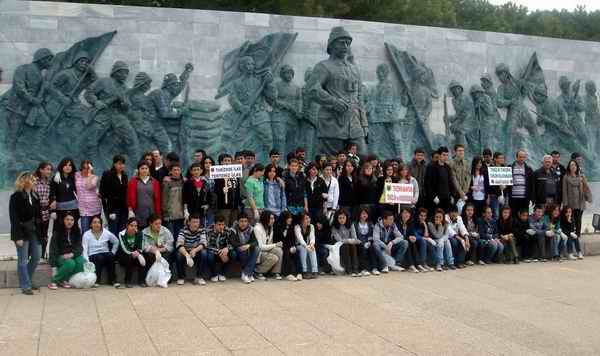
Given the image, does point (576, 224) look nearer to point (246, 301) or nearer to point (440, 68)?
point (440, 68)

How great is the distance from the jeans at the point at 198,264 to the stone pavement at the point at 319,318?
13.5 inches

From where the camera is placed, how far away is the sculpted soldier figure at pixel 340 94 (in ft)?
36.4

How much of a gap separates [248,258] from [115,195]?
1.80 meters

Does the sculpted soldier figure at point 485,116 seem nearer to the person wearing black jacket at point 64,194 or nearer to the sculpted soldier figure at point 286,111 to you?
the sculpted soldier figure at point 286,111

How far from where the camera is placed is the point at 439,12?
3058cm

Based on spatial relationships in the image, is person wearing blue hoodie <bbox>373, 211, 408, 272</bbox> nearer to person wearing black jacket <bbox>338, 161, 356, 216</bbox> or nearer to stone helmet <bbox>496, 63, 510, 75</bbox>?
person wearing black jacket <bbox>338, 161, 356, 216</bbox>

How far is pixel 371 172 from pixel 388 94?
17.0 feet

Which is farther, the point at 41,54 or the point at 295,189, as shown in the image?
the point at 41,54

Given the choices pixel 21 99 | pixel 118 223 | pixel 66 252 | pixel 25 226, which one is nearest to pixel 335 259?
pixel 118 223

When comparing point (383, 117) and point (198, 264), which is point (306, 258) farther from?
point (383, 117)

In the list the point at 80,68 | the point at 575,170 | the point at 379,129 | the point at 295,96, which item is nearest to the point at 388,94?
the point at 379,129

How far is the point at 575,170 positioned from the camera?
11.1 metres

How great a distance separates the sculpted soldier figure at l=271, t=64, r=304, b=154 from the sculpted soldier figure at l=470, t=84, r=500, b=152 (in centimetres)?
420

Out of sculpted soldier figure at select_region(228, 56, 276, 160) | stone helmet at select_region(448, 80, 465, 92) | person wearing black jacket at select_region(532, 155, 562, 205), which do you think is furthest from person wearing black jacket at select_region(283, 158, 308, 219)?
stone helmet at select_region(448, 80, 465, 92)
